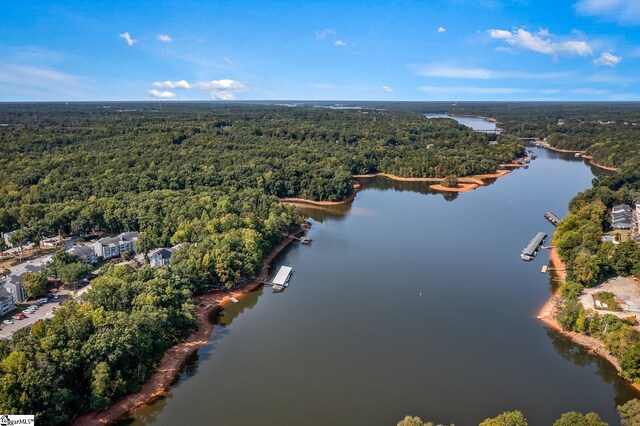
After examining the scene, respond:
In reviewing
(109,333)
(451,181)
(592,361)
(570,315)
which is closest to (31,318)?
(109,333)

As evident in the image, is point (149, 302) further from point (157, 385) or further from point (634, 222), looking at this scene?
point (634, 222)

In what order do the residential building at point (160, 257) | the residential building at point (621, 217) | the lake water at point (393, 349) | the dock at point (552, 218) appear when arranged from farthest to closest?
the dock at point (552, 218)
the residential building at point (621, 217)
the residential building at point (160, 257)
the lake water at point (393, 349)

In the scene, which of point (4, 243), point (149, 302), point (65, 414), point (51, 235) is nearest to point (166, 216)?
point (51, 235)

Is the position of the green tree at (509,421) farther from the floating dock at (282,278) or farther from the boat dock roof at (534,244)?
the boat dock roof at (534,244)

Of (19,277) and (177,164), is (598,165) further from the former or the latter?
(19,277)

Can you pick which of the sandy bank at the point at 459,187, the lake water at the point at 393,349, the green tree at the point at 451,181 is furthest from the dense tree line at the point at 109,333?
the green tree at the point at 451,181

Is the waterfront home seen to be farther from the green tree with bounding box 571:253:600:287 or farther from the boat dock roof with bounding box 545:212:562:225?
the boat dock roof with bounding box 545:212:562:225
